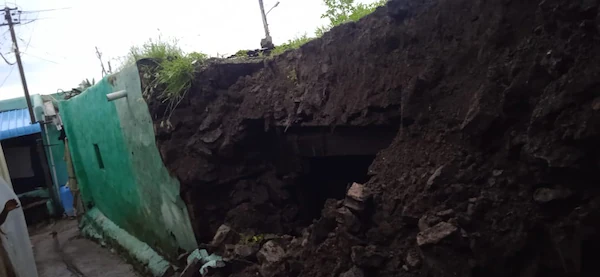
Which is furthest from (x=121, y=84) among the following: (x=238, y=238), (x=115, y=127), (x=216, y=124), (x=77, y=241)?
(x=77, y=241)

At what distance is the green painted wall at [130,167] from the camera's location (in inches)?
187

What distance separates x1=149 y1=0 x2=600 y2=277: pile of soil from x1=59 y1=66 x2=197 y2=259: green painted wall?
1.27 m

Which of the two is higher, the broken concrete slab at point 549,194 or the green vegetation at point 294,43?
the green vegetation at point 294,43

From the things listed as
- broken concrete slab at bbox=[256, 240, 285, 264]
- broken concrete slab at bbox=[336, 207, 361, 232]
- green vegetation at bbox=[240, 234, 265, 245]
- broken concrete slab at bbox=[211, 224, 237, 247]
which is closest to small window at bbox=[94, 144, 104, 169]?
broken concrete slab at bbox=[211, 224, 237, 247]

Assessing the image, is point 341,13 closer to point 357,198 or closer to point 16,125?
point 357,198

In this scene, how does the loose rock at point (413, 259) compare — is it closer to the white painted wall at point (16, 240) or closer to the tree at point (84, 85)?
the white painted wall at point (16, 240)

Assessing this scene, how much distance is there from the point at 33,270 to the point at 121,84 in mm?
2162

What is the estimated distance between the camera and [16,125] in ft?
42.3

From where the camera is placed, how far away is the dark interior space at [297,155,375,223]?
381cm

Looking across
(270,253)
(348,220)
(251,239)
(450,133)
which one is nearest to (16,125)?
(251,239)

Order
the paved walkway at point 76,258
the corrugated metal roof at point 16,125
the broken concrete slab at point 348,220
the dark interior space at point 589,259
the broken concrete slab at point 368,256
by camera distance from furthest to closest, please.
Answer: the corrugated metal roof at point 16,125 → the paved walkway at point 76,258 → the broken concrete slab at point 348,220 → the broken concrete slab at point 368,256 → the dark interior space at point 589,259

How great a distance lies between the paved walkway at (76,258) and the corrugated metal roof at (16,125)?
3325mm

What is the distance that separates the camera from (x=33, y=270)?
13.5 feet

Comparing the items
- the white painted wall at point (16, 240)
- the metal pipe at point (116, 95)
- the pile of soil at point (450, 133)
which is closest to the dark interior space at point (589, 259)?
the pile of soil at point (450, 133)
